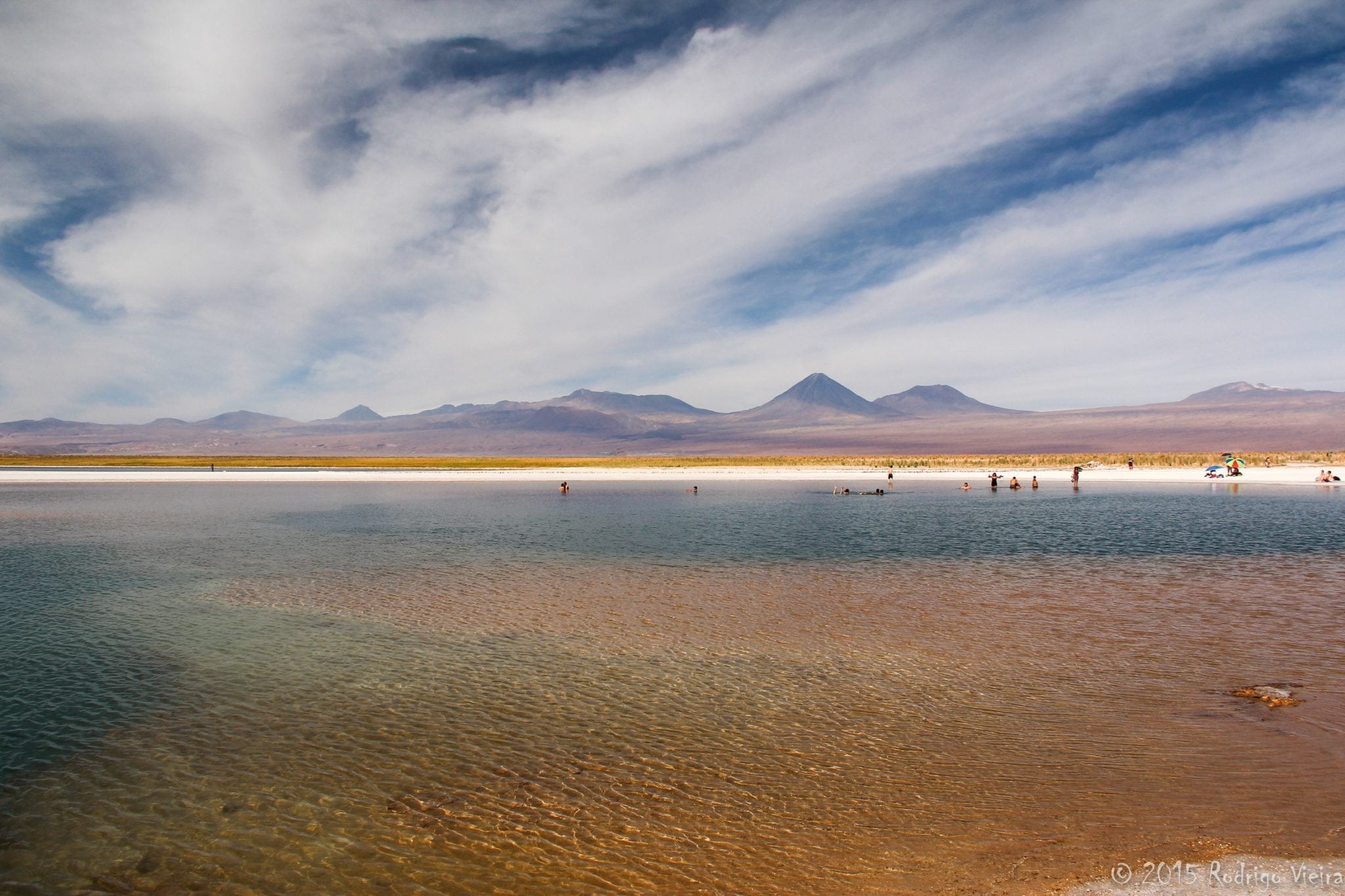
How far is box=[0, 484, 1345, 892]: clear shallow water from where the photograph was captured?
6512 mm

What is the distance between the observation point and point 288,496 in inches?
2079

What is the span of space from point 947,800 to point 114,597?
19.2 meters

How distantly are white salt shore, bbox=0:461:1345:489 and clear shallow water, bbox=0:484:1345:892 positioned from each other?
4822cm

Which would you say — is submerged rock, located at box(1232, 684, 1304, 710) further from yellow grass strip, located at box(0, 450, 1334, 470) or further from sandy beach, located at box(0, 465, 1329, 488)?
yellow grass strip, located at box(0, 450, 1334, 470)

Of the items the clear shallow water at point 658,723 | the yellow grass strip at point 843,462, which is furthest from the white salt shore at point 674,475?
the clear shallow water at point 658,723

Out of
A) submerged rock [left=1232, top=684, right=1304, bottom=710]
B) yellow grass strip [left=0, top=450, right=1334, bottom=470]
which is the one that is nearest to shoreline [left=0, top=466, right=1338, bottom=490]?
yellow grass strip [left=0, top=450, right=1334, bottom=470]

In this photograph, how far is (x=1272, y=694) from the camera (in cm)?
1003

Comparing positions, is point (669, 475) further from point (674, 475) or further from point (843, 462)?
point (843, 462)

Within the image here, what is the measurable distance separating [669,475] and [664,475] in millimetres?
551

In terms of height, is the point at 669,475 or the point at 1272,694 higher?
the point at 669,475

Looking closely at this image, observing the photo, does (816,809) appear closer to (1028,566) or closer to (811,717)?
(811,717)

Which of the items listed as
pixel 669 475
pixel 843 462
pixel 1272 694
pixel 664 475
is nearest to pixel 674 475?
pixel 669 475

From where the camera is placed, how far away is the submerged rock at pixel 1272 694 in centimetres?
970

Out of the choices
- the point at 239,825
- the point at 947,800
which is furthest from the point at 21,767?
the point at 947,800
